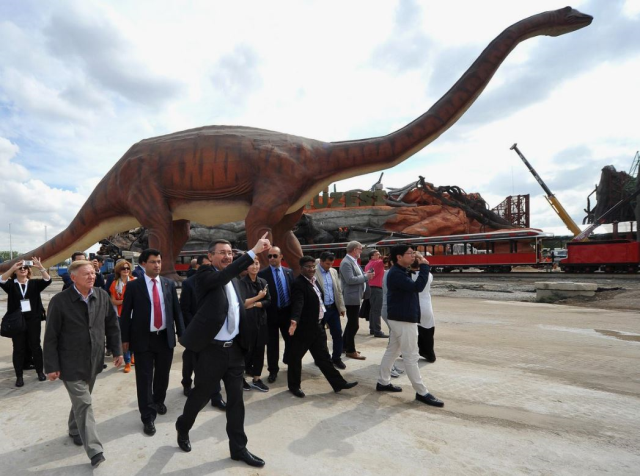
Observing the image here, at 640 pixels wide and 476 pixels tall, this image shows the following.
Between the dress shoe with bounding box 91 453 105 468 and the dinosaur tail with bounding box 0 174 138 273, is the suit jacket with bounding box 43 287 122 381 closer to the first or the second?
the dress shoe with bounding box 91 453 105 468

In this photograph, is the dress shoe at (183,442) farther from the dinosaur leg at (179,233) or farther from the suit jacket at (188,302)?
the dinosaur leg at (179,233)

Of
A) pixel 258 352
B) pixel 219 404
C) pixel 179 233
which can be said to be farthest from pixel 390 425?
pixel 179 233

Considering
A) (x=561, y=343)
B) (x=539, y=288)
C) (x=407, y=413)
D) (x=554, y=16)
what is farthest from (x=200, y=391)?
(x=539, y=288)

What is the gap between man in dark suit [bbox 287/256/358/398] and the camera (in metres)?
3.92

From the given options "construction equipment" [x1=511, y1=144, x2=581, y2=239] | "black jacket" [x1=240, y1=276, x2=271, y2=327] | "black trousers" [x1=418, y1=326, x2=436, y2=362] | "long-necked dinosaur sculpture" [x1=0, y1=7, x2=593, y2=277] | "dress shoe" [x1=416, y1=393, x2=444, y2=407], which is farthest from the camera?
"construction equipment" [x1=511, y1=144, x2=581, y2=239]

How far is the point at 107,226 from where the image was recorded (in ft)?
24.1

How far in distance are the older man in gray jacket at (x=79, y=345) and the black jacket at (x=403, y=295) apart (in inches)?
91.4

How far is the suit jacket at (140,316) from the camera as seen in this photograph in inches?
129

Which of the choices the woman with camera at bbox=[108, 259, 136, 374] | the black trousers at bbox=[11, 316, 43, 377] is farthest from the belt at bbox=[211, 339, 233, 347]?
the black trousers at bbox=[11, 316, 43, 377]

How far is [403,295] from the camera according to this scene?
377 cm

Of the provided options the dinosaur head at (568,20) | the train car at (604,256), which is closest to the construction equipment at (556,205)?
the train car at (604,256)

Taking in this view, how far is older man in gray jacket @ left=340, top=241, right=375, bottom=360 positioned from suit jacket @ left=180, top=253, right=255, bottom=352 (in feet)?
9.12

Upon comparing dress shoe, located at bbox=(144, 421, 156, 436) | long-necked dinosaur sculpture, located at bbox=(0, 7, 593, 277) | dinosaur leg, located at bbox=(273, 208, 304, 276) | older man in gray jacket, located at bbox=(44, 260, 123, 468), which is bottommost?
dress shoe, located at bbox=(144, 421, 156, 436)

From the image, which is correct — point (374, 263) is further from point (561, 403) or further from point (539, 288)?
point (539, 288)
